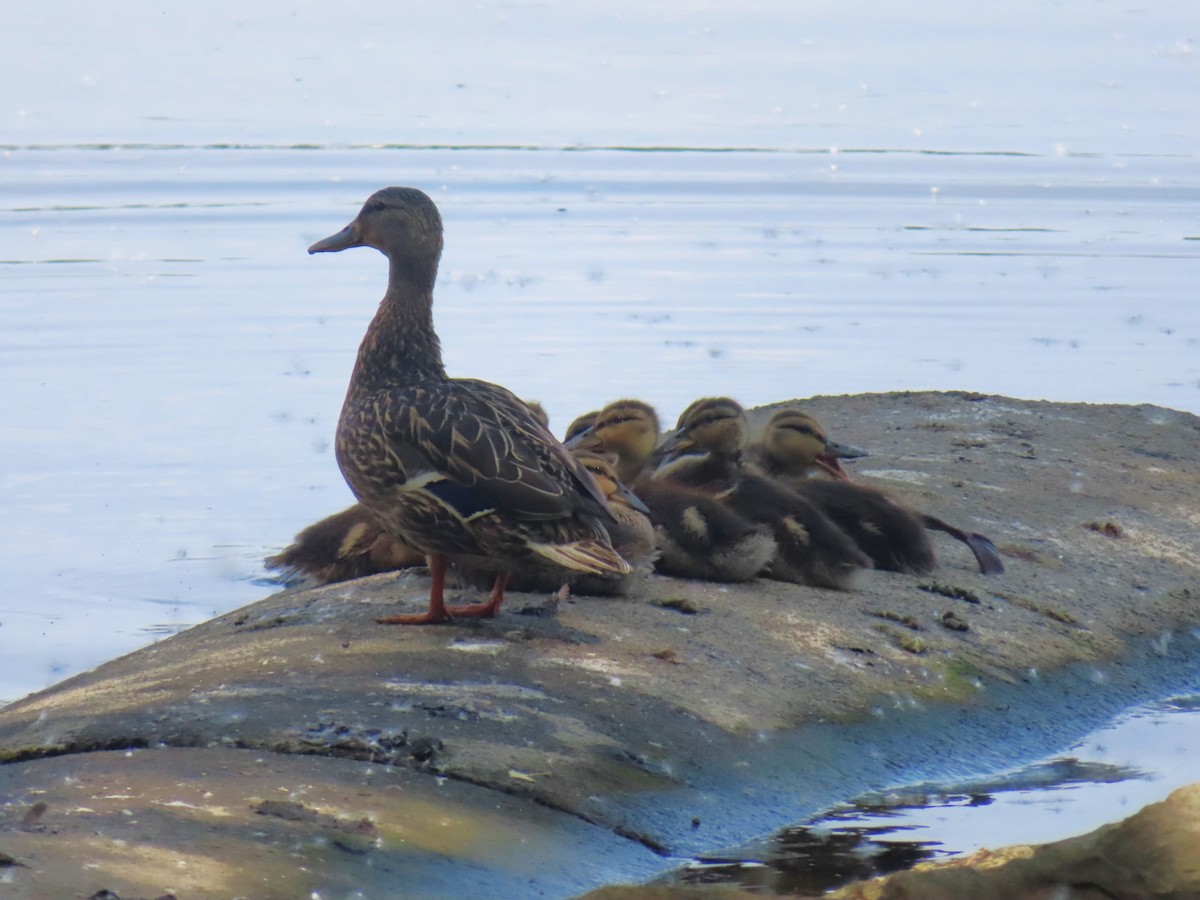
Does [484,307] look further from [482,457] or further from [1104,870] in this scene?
[1104,870]

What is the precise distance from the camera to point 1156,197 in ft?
73.7

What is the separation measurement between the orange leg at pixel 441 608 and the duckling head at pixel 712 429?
6.11 ft

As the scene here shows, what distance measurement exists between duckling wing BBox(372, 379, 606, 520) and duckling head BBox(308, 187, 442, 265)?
0.91m

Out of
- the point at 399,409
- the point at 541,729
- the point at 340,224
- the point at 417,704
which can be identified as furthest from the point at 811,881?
the point at 340,224

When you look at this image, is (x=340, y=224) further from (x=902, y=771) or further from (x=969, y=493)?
(x=902, y=771)

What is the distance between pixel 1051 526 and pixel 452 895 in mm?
4576

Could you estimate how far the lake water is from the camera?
1162 centimetres

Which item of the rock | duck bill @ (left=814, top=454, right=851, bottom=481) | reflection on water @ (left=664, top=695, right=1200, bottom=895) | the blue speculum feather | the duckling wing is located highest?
the duckling wing

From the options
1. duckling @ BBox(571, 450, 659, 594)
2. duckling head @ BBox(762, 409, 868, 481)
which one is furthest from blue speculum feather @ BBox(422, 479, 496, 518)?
duckling head @ BBox(762, 409, 868, 481)

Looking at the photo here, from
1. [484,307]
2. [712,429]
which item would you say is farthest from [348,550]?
[484,307]

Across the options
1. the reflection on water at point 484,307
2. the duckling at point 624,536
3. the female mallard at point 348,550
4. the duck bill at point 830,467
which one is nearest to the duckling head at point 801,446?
the duck bill at point 830,467

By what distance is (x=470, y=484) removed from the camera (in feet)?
19.9

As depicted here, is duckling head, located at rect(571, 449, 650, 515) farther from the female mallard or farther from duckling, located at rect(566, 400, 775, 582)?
the female mallard

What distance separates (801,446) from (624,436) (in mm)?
857
